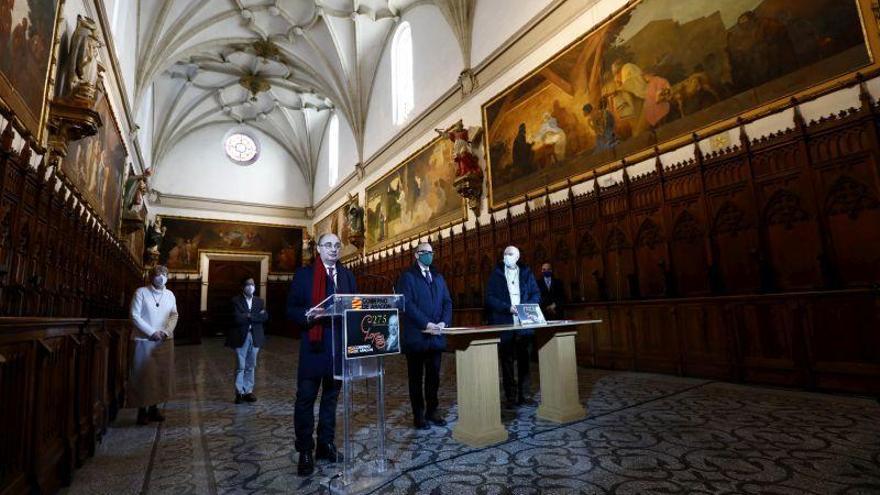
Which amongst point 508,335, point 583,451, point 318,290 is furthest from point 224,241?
point 583,451

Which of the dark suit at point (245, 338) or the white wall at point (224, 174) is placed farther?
the white wall at point (224, 174)

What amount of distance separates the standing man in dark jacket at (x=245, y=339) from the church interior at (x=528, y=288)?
0.03 m

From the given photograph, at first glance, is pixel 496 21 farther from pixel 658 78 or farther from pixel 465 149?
pixel 658 78

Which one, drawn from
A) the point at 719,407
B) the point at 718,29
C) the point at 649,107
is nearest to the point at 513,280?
the point at 719,407

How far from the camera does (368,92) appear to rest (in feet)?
53.9

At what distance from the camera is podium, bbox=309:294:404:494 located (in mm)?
2477

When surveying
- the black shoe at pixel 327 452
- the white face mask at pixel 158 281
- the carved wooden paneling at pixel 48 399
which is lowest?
the black shoe at pixel 327 452

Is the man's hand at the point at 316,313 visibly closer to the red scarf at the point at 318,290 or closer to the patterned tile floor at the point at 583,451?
the red scarf at the point at 318,290

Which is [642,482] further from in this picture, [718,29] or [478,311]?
[478,311]

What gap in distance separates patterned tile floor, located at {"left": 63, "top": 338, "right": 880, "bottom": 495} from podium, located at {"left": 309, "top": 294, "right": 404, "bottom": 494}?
6.2 inches

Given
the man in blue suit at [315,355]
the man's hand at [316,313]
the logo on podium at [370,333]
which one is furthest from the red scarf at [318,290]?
the logo on podium at [370,333]

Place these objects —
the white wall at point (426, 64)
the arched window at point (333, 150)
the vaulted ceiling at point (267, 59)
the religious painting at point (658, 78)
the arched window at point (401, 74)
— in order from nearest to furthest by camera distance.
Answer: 1. the religious painting at point (658, 78)
2. the white wall at point (426, 64)
3. the vaulted ceiling at point (267, 59)
4. the arched window at point (401, 74)
5. the arched window at point (333, 150)

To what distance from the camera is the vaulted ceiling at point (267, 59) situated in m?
13.0

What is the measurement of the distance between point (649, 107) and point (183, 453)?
765 cm
